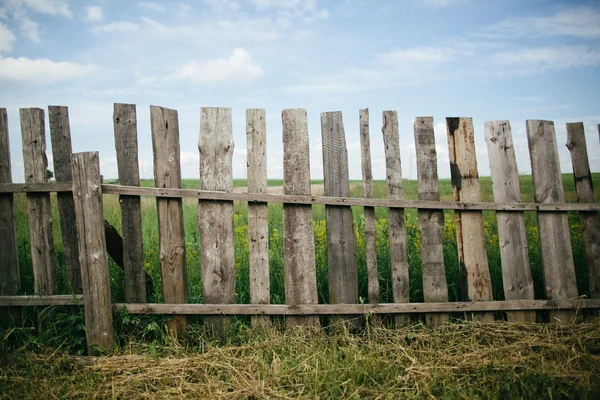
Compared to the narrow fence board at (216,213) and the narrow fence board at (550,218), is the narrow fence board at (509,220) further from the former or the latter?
the narrow fence board at (216,213)

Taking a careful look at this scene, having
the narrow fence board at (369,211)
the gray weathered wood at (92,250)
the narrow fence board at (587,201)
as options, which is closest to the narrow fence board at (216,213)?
the gray weathered wood at (92,250)

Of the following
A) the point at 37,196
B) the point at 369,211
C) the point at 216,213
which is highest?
the point at 37,196

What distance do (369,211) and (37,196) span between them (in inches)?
121

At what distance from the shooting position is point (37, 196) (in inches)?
160

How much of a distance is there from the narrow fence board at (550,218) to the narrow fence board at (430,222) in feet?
3.65

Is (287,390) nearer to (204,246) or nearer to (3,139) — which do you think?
(204,246)

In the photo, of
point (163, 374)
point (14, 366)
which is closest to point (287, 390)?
point (163, 374)

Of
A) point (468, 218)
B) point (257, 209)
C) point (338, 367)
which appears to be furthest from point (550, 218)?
point (257, 209)

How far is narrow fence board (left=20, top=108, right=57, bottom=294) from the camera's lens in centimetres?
406

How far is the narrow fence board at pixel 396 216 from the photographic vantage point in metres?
4.07

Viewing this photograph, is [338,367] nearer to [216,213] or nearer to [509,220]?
[216,213]

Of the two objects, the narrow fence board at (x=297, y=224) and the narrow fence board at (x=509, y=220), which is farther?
the narrow fence board at (x=509, y=220)

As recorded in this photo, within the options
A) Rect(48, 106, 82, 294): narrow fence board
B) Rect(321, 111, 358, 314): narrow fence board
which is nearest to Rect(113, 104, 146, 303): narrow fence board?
Rect(48, 106, 82, 294): narrow fence board

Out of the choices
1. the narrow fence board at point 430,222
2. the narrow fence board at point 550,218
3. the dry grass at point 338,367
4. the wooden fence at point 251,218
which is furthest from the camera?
the narrow fence board at point 550,218
